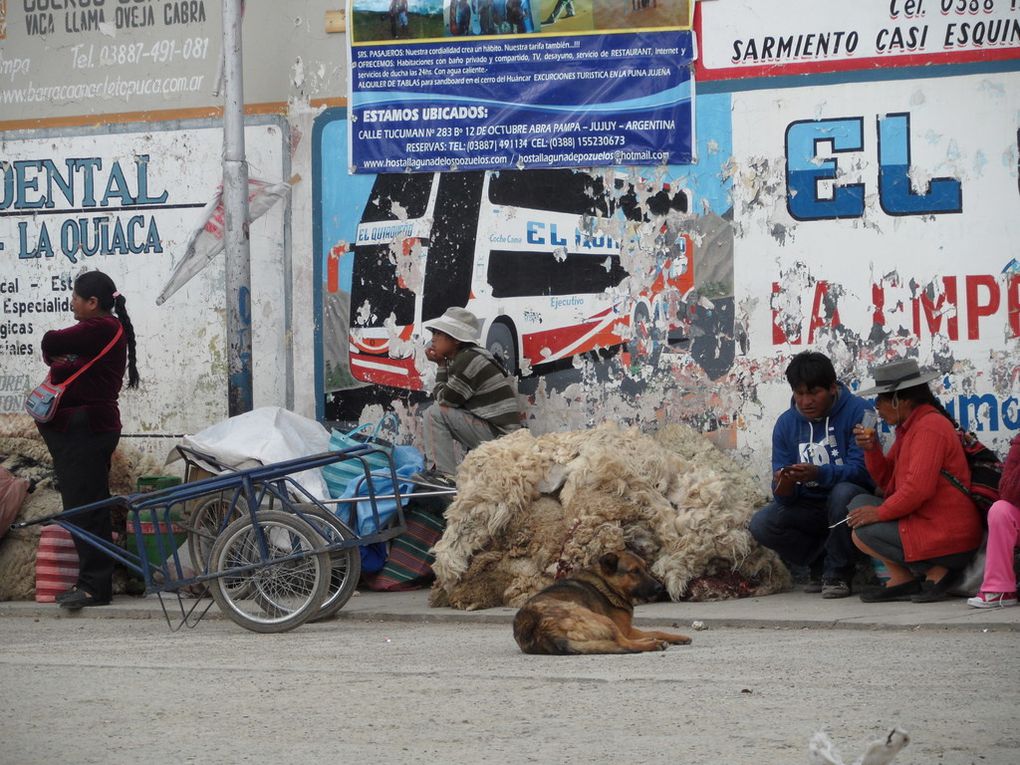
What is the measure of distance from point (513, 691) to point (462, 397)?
3.95m

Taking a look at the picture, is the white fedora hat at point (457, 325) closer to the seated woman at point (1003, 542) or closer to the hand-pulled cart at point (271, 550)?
the hand-pulled cart at point (271, 550)

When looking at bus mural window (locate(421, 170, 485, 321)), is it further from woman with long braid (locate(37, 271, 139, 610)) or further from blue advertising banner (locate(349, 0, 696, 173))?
woman with long braid (locate(37, 271, 139, 610))

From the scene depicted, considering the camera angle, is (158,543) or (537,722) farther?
(158,543)

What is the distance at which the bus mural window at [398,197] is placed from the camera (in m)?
10.5

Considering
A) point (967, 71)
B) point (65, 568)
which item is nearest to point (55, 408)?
point (65, 568)

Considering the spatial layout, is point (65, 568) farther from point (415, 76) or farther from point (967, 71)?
point (967, 71)

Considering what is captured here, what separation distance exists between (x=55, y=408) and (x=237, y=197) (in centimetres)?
197

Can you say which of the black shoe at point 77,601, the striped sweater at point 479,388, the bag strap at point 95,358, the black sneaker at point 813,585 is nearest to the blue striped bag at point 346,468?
the striped sweater at point 479,388

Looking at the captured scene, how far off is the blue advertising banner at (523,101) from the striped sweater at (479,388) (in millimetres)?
1471

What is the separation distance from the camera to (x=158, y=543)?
8.47 meters

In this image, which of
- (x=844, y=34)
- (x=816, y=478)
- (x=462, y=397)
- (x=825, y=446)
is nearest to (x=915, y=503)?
(x=816, y=478)

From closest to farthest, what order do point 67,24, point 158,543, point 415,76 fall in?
point 158,543
point 415,76
point 67,24

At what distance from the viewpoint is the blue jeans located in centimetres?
855

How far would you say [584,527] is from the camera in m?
8.65
